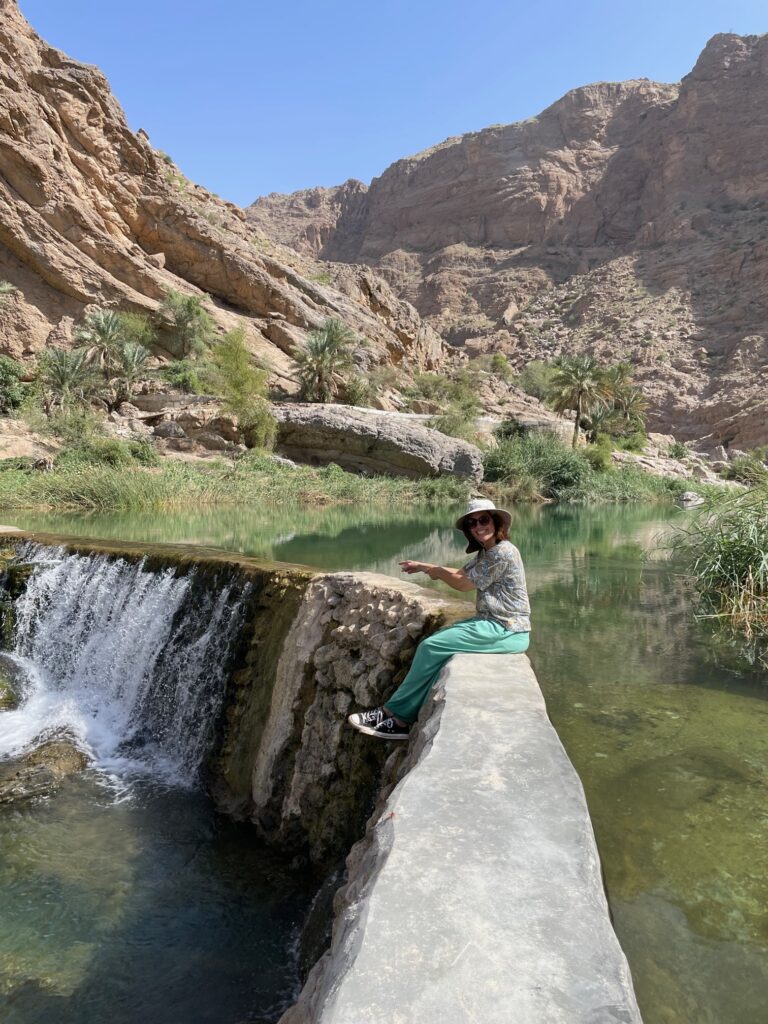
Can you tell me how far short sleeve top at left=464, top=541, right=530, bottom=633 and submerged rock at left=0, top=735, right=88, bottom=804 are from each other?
14.1ft

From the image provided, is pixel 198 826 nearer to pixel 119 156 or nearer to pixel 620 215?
pixel 119 156

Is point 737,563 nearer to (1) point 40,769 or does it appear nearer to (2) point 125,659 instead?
(2) point 125,659

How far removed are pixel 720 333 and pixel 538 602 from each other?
7311 centimetres

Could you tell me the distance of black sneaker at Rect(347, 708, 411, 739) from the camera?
3.76 metres

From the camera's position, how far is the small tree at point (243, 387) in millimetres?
31859

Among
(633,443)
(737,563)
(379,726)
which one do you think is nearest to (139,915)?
(379,726)

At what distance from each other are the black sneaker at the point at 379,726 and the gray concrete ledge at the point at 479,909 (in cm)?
105

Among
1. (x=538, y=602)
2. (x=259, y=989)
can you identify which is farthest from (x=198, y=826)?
(x=538, y=602)

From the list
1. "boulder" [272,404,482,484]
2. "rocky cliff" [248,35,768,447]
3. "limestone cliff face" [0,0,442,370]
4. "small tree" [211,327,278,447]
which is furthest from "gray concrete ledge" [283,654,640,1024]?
"rocky cliff" [248,35,768,447]

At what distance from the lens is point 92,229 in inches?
1448

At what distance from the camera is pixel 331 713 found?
505 cm

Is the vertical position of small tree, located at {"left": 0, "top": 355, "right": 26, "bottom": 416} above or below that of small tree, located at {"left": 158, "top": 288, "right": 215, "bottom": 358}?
below

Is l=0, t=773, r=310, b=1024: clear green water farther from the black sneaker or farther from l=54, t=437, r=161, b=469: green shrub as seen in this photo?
l=54, t=437, r=161, b=469: green shrub

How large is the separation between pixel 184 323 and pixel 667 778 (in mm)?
38732
